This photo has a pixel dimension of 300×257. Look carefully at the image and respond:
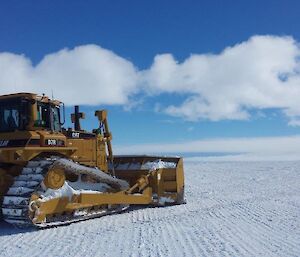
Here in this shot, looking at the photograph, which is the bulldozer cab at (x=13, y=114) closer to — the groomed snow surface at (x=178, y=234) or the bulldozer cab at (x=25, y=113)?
the bulldozer cab at (x=25, y=113)

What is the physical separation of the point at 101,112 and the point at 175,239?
601 centimetres

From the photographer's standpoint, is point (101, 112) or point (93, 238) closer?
point (93, 238)

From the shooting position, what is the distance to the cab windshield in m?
10.6

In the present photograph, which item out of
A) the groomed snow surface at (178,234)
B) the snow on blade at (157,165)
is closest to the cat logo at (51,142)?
the groomed snow surface at (178,234)

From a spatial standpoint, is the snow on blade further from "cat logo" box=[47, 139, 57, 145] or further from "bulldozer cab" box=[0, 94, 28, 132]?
"bulldozer cab" box=[0, 94, 28, 132]

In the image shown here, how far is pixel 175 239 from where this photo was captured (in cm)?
824

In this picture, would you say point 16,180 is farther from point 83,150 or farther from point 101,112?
point 101,112

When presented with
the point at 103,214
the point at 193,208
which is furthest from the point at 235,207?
the point at 103,214

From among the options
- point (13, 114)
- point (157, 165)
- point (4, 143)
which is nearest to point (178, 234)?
point (4, 143)

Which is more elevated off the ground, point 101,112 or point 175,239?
point 101,112

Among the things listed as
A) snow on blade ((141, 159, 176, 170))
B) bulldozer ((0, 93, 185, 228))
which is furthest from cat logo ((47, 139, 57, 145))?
snow on blade ((141, 159, 176, 170))

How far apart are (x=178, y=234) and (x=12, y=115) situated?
14.8 feet

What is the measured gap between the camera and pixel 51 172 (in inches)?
394

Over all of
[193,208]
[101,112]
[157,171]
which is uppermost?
[101,112]
